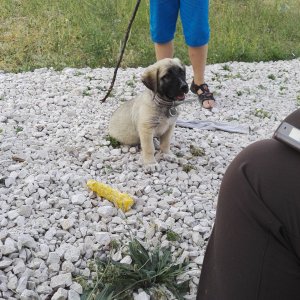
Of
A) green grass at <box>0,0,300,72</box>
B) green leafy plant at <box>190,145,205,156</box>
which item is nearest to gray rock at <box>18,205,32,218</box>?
green leafy plant at <box>190,145,205,156</box>

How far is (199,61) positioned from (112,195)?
2.11 m

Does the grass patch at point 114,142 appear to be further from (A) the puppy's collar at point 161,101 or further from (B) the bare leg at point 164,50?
(B) the bare leg at point 164,50

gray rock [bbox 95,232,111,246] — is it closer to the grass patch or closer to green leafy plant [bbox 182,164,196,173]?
green leafy plant [bbox 182,164,196,173]

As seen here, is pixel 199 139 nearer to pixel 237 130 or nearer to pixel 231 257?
pixel 237 130

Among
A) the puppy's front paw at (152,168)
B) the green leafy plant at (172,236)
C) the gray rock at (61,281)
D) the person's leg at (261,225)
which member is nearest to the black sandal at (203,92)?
the puppy's front paw at (152,168)

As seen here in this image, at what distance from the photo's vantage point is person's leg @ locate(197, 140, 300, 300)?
3.79 ft

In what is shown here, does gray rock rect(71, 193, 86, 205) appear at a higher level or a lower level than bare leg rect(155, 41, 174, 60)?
lower

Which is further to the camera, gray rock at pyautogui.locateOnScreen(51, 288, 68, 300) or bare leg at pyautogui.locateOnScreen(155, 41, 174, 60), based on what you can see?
bare leg at pyautogui.locateOnScreen(155, 41, 174, 60)

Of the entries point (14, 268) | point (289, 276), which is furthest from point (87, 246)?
point (289, 276)

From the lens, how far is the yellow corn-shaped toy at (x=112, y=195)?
8.98 feet

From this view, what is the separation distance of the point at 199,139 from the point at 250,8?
17.4ft

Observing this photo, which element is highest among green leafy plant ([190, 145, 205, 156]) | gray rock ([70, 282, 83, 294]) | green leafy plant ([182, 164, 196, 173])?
gray rock ([70, 282, 83, 294])

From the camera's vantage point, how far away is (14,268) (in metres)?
2.21

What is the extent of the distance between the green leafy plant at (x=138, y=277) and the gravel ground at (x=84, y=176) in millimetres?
67
